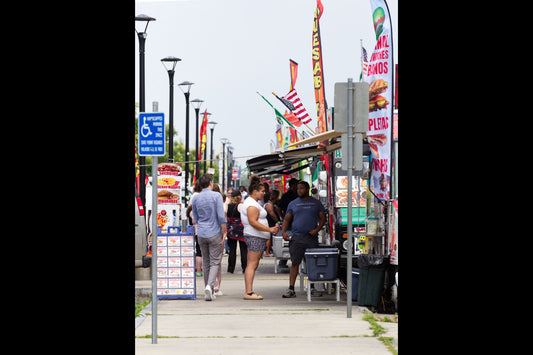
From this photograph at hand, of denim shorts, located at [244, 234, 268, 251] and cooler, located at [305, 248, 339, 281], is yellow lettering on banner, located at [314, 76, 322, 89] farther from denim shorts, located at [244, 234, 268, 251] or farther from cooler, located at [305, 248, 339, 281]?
cooler, located at [305, 248, 339, 281]

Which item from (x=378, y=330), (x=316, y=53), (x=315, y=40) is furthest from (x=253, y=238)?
(x=315, y=40)

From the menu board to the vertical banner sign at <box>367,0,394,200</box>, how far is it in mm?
3291

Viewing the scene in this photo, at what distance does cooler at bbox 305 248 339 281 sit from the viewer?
515 inches

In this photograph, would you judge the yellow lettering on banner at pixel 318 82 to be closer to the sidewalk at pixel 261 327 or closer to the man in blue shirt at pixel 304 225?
the man in blue shirt at pixel 304 225

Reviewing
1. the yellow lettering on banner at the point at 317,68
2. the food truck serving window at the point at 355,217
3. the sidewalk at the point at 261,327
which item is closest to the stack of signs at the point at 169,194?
the yellow lettering on banner at the point at 317,68

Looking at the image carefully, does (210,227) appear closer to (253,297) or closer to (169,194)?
(253,297)

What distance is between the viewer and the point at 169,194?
21875 millimetres

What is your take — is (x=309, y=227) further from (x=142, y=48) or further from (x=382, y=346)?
(x=142, y=48)

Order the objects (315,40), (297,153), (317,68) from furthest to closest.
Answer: (317,68)
(315,40)
(297,153)

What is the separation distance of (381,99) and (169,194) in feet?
35.0

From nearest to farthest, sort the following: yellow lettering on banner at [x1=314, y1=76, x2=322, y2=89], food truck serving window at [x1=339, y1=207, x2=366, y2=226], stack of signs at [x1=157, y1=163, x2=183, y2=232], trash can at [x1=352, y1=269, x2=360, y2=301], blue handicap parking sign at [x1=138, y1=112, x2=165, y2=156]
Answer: blue handicap parking sign at [x1=138, y1=112, x2=165, y2=156]
trash can at [x1=352, y1=269, x2=360, y2=301]
food truck serving window at [x1=339, y1=207, x2=366, y2=226]
yellow lettering on banner at [x1=314, y1=76, x2=322, y2=89]
stack of signs at [x1=157, y1=163, x2=183, y2=232]

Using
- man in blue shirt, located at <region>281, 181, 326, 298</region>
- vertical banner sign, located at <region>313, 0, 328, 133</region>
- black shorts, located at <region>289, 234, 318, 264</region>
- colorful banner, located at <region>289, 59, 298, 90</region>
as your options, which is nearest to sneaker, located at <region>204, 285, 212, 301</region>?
man in blue shirt, located at <region>281, 181, 326, 298</region>

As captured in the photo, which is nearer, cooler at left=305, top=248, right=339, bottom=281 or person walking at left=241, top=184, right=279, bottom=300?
cooler at left=305, top=248, right=339, bottom=281
